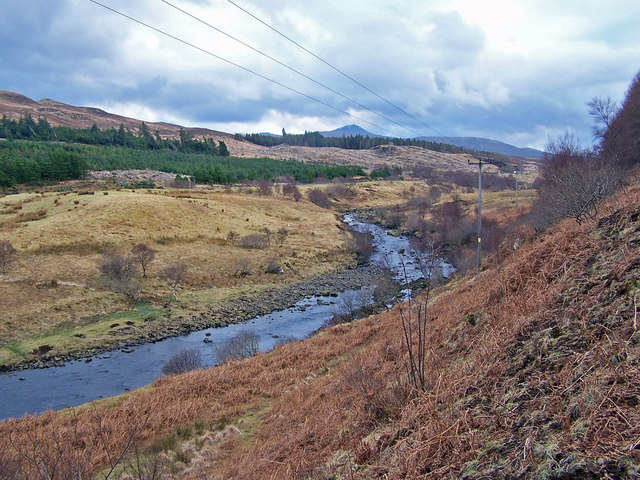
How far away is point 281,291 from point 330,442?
3184 cm

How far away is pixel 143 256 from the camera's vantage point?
124 ft

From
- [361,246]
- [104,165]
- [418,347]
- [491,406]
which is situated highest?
[104,165]

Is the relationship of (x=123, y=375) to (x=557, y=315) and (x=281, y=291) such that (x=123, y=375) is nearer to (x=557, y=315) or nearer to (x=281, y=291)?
(x=281, y=291)

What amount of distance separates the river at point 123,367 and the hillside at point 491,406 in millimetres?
10512

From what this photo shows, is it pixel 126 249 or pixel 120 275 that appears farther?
pixel 126 249

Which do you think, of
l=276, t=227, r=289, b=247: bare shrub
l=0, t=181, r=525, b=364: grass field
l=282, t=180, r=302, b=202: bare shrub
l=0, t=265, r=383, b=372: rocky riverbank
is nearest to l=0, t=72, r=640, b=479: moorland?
l=0, t=265, r=383, b=372: rocky riverbank

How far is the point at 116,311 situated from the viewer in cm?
3098

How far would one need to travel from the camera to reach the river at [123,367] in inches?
774

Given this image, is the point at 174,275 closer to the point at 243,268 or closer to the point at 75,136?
the point at 243,268

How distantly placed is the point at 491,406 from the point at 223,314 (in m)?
28.7

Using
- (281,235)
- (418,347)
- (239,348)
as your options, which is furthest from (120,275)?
(418,347)

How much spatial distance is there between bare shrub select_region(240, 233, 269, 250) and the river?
1649 centimetres

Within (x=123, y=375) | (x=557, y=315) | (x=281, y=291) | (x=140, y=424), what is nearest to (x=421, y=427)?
(x=557, y=315)

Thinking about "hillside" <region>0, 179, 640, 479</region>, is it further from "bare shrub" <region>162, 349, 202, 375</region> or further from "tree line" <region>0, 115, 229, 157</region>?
"tree line" <region>0, 115, 229, 157</region>
